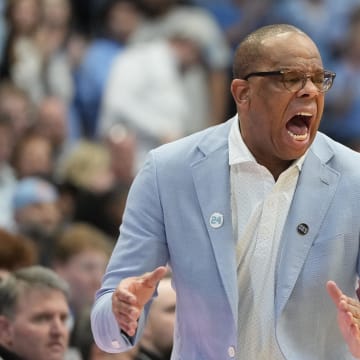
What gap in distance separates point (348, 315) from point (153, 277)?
59 centimetres

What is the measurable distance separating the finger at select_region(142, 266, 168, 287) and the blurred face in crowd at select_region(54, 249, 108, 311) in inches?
124

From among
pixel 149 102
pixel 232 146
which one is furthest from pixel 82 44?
pixel 232 146

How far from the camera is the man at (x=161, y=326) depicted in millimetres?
5977

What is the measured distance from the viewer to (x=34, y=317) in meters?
5.59

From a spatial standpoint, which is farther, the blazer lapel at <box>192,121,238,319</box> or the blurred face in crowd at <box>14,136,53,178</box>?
the blurred face in crowd at <box>14,136,53,178</box>

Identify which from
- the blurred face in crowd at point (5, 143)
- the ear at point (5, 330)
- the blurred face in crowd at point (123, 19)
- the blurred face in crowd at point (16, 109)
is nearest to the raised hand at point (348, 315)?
the ear at point (5, 330)

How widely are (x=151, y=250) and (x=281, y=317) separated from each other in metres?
0.47

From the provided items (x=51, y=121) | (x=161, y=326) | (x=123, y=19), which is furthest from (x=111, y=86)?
(x=161, y=326)

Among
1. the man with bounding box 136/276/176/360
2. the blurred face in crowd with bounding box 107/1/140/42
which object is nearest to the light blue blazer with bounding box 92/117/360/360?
the man with bounding box 136/276/176/360

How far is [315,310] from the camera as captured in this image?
4129mm

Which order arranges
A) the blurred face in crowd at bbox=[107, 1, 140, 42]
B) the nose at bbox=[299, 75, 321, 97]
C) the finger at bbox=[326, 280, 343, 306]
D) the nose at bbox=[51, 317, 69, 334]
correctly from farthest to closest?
the blurred face in crowd at bbox=[107, 1, 140, 42]
the nose at bbox=[51, 317, 69, 334]
the nose at bbox=[299, 75, 321, 97]
the finger at bbox=[326, 280, 343, 306]

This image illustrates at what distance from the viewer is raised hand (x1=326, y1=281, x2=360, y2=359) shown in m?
3.88

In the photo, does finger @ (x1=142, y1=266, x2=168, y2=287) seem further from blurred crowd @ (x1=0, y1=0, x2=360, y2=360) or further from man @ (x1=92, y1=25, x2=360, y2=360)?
blurred crowd @ (x1=0, y1=0, x2=360, y2=360)

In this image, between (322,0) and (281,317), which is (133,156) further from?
(281,317)
